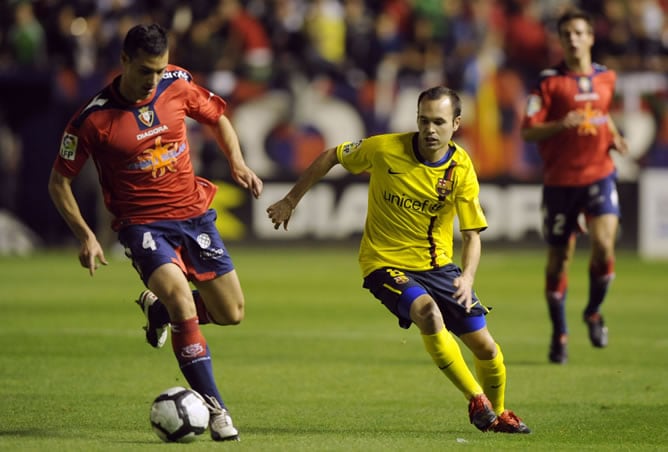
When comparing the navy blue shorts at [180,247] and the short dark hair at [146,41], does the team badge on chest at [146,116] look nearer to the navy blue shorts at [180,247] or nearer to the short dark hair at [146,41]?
the short dark hair at [146,41]

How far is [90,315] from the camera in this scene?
14.2 metres

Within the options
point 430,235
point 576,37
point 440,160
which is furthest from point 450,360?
point 576,37

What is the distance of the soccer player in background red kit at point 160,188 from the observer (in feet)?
24.8

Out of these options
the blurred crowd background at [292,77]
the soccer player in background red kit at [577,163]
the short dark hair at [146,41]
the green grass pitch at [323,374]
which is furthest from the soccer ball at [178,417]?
the blurred crowd background at [292,77]

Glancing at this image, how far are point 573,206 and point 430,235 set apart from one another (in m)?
3.59

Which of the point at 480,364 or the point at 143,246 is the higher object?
the point at 143,246

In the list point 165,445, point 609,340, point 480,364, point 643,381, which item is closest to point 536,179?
point 609,340

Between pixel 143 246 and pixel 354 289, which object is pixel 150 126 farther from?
pixel 354 289

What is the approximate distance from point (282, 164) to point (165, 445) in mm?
15039

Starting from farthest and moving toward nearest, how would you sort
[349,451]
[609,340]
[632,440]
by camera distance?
[609,340]
[632,440]
[349,451]

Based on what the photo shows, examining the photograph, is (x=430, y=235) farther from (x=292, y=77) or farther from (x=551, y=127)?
(x=292, y=77)

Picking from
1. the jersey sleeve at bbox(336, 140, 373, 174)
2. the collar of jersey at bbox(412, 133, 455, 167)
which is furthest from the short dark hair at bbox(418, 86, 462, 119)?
the jersey sleeve at bbox(336, 140, 373, 174)

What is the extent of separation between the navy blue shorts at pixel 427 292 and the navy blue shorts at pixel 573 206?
3.49 meters

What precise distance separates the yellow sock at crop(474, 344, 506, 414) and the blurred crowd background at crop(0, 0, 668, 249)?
13883mm
